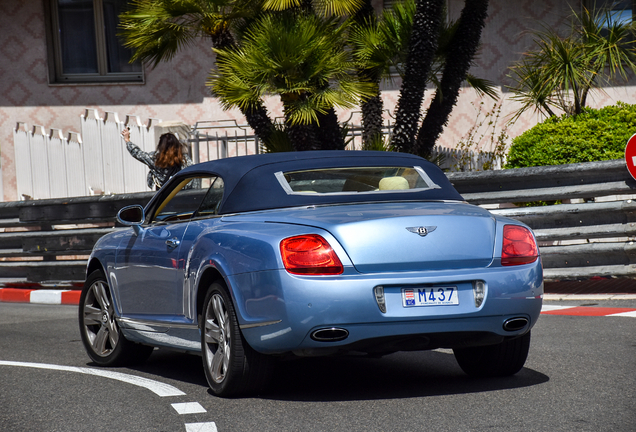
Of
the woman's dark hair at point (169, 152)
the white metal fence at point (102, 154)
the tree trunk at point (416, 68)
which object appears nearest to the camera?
the woman's dark hair at point (169, 152)

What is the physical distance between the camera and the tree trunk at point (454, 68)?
13109 millimetres

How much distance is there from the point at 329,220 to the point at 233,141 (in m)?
9.96

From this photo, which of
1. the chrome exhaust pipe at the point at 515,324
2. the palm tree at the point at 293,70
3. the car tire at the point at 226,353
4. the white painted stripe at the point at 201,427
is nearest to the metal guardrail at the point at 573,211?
the palm tree at the point at 293,70

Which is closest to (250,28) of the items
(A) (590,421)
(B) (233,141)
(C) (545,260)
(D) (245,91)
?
(D) (245,91)

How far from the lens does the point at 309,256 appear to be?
4664 mm

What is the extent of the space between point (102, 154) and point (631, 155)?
9.66 metres

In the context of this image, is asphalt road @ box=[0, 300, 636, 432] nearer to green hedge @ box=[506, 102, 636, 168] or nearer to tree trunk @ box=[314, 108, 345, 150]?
green hedge @ box=[506, 102, 636, 168]

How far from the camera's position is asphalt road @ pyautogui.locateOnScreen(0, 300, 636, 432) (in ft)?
14.5

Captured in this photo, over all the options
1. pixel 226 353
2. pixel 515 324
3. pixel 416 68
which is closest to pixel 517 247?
pixel 515 324

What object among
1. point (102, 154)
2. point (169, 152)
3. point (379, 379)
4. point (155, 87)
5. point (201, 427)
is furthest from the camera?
point (155, 87)

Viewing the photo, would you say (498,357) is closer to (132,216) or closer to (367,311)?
(367,311)

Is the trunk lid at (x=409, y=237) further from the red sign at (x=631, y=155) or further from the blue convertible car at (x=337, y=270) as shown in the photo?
the red sign at (x=631, y=155)

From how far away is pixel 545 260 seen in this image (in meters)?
9.57

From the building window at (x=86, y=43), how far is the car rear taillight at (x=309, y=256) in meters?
15.9
